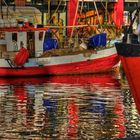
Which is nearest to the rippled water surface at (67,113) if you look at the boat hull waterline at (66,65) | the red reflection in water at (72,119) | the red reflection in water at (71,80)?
the red reflection in water at (72,119)

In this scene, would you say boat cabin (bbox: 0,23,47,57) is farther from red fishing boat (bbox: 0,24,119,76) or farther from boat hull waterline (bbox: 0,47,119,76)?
boat hull waterline (bbox: 0,47,119,76)

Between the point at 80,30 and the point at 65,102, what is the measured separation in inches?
1014

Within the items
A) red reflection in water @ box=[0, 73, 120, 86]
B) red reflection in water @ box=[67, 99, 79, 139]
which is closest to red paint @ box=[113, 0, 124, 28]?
red reflection in water @ box=[0, 73, 120, 86]

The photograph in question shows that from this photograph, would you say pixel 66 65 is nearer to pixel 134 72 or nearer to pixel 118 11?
pixel 118 11

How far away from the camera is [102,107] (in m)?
23.5

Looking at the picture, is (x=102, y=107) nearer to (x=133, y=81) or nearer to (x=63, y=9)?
(x=133, y=81)

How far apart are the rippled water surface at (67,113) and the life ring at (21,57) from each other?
346 inches

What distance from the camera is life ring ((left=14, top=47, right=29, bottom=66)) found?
138 ft

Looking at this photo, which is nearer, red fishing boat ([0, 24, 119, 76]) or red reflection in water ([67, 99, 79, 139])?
red reflection in water ([67, 99, 79, 139])

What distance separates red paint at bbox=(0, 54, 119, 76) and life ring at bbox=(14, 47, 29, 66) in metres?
0.51

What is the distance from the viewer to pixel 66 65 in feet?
143

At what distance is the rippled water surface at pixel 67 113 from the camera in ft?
57.4

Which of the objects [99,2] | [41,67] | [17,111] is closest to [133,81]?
[17,111]

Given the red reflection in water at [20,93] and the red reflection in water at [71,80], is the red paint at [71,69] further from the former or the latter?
the red reflection in water at [20,93]
